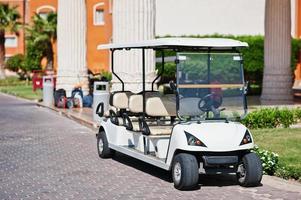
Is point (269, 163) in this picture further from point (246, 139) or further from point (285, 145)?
point (285, 145)

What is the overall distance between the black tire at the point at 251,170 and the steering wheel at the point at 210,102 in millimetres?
980

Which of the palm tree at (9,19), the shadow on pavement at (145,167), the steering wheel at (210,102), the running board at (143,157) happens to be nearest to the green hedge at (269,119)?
the shadow on pavement at (145,167)

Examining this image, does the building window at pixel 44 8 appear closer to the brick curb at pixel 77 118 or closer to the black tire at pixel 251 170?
the brick curb at pixel 77 118

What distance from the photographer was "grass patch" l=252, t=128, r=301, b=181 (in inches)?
459

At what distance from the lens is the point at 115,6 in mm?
21828

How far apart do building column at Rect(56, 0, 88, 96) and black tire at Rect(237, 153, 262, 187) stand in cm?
1836

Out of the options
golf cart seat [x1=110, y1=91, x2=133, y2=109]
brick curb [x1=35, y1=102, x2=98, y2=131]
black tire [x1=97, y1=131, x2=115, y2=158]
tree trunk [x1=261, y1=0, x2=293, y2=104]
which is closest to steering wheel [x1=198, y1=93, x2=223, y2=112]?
golf cart seat [x1=110, y1=91, x2=133, y2=109]

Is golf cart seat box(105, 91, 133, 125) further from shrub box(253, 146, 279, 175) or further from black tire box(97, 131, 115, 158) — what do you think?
shrub box(253, 146, 279, 175)

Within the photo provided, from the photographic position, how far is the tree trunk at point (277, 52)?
88.1 feet

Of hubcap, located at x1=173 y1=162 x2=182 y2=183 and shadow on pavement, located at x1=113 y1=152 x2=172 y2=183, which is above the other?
hubcap, located at x1=173 y1=162 x2=182 y2=183

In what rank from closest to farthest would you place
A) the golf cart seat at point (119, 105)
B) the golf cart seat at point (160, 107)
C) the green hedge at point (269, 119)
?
1. the golf cart seat at point (160, 107)
2. the golf cart seat at point (119, 105)
3. the green hedge at point (269, 119)

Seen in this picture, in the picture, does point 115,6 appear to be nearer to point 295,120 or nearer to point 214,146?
point 295,120

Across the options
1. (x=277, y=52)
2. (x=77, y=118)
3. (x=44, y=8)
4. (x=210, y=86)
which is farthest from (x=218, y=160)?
(x=44, y=8)

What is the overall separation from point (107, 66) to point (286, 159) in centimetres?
4249
